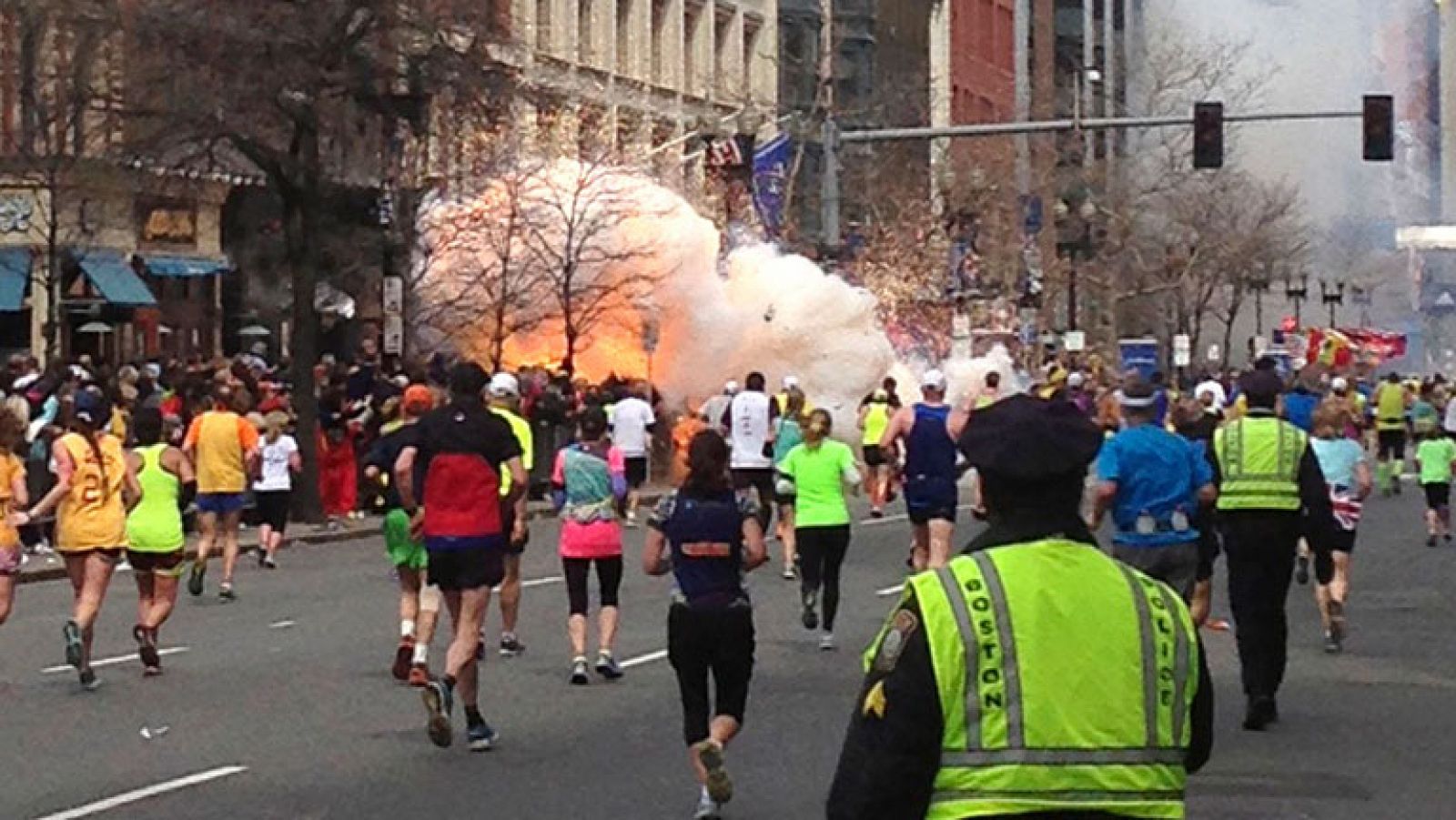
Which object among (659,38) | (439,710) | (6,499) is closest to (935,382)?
(6,499)

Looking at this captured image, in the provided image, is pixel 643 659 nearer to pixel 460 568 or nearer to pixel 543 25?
pixel 460 568

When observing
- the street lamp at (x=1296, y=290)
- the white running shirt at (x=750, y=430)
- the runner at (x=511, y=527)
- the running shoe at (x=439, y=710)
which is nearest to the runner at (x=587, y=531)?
the runner at (x=511, y=527)

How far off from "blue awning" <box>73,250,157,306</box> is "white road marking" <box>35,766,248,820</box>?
30.9 m

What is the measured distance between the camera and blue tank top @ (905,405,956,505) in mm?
21531

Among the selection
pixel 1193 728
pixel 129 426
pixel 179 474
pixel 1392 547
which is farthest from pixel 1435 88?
pixel 1193 728

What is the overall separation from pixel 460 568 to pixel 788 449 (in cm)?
1313

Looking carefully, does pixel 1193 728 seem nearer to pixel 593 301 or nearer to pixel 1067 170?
pixel 593 301

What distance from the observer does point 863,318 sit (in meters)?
46.3

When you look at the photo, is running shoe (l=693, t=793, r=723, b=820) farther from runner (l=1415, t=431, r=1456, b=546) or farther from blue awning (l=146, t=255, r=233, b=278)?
blue awning (l=146, t=255, r=233, b=278)

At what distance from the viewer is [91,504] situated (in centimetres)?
1673

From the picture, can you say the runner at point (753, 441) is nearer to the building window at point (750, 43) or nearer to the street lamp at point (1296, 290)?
the building window at point (750, 43)

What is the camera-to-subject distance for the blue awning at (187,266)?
150 feet

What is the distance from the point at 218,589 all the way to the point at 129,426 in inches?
117

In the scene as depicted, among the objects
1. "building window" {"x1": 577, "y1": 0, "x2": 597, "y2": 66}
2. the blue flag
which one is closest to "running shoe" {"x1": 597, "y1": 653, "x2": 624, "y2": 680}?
the blue flag
